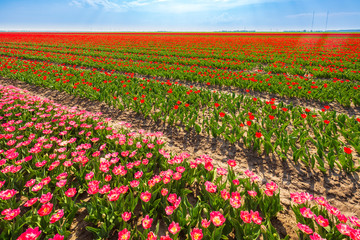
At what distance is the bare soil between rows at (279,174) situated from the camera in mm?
2363

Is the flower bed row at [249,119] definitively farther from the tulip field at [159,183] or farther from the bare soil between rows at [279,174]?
the bare soil between rows at [279,174]

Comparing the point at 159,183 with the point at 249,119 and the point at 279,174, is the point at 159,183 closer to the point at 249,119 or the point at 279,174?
the point at 279,174

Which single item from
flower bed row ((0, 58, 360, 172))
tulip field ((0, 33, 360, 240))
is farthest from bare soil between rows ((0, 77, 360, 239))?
flower bed row ((0, 58, 360, 172))

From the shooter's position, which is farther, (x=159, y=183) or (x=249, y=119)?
(x=249, y=119)

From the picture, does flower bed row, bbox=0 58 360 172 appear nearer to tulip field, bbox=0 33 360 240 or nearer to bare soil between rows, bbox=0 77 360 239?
tulip field, bbox=0 33 360 240

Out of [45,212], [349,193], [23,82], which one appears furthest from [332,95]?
[23,82]

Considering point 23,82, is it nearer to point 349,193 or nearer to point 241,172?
point 241,172

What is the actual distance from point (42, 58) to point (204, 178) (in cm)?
1839

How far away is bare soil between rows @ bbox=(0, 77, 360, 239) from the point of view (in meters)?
2.36

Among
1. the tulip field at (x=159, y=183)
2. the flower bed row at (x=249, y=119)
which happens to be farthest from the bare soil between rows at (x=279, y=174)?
the flower bed row at (x=249, y=119)

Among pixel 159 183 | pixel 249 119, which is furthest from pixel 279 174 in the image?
pixel 159 183

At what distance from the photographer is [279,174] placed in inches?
122

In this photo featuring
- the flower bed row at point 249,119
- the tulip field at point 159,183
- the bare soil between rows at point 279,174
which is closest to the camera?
the tulip field at point 159,183

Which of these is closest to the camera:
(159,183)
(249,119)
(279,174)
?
(159,183)
